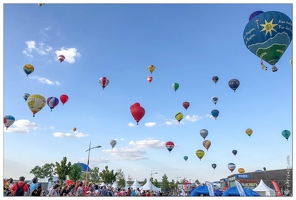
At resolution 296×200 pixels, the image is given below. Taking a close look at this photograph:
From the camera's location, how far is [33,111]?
3073 centimetres

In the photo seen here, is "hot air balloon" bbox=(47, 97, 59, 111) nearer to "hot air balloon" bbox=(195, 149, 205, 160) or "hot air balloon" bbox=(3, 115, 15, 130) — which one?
"hot air balloon" bbox=(3, 115, 15, 130)

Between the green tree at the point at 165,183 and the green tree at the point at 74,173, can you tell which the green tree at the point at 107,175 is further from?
the green tree at the point at 165,183

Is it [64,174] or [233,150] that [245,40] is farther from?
[64,174]

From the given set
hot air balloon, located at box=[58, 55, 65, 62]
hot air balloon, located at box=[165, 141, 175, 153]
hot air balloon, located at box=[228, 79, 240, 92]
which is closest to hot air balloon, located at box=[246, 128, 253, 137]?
hot air balloon, located at box=[165, 141, 175, 153]

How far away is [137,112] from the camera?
31234 millimetres

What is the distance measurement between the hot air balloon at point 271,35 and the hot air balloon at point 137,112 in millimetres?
13289

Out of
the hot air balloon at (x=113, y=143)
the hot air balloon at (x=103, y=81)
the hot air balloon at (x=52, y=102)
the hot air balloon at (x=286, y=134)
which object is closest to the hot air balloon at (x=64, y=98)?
the hot air balloon at (x=52, y=102)

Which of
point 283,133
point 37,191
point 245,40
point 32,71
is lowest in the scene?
point 37,191

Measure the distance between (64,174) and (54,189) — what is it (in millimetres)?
45019

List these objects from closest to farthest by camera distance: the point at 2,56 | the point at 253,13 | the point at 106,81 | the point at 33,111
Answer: the point at 2,56, the point at 253,13, the point at 33,111, the point at 106,81

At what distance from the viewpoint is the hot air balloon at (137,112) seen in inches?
1229

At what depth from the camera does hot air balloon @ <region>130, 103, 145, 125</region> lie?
102 feet

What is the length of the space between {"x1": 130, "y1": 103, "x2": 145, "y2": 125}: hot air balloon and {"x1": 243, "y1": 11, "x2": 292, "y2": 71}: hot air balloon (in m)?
13.3

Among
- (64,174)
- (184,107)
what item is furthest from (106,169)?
(184,107)
